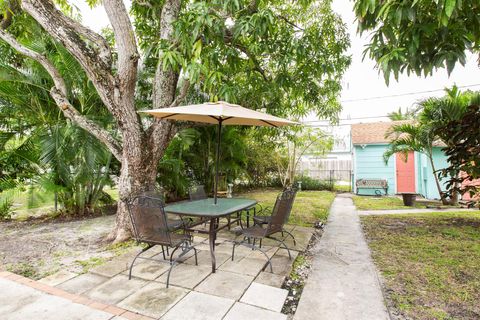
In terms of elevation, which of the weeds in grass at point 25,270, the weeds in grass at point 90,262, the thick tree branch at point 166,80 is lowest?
the weeds in grass at point 25,270

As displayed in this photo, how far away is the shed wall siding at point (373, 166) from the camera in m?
13.5

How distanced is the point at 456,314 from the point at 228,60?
4.18m

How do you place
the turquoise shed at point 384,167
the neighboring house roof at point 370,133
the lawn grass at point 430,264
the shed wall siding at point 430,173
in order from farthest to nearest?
the neighboring house roof at point 370,133 < the turquoise shed at point 384,167 < the shed wall siding at point 430,173 < the lawn grass at point 430,264

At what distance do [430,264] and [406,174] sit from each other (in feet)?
36.4

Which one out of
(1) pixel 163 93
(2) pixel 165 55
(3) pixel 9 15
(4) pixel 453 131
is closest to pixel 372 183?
(4) pixel 453 131

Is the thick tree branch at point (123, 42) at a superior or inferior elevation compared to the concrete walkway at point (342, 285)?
Result: superior

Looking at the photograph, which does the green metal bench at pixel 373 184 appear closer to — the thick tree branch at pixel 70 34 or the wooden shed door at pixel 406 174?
the wooden shed door at pixel 406 174

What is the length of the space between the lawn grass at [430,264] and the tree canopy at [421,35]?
2.35 meters

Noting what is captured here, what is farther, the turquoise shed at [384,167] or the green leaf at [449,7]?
the turquoise shed at [384,167]

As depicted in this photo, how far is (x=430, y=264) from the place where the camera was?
150 inches

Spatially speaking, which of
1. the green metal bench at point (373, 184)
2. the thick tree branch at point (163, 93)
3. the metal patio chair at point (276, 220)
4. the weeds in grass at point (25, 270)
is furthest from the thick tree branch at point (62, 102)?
the green metal bench at point (373, 184)

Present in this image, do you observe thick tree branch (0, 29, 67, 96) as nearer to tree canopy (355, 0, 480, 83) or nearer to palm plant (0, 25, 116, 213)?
palm plant (0, 25, 116, 213)

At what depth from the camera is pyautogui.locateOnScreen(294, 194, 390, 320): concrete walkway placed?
8.36ft

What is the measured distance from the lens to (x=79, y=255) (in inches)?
159
